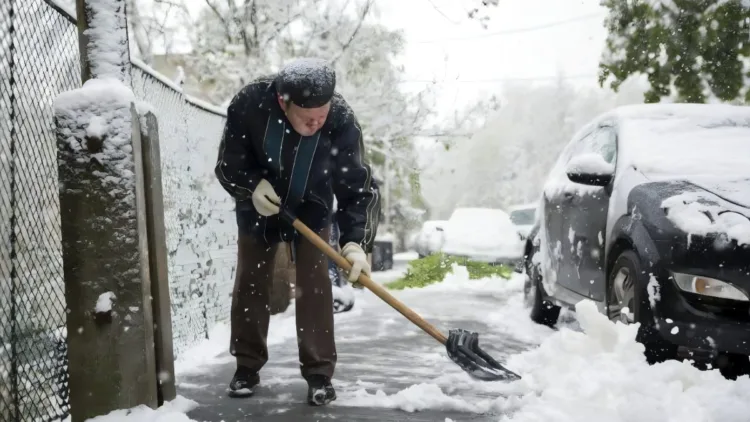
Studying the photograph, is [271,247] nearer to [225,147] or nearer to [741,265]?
[225,147]

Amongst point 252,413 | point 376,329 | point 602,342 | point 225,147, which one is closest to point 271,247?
point 225,147

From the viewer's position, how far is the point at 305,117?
346 cm

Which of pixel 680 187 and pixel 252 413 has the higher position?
pixel 680 187

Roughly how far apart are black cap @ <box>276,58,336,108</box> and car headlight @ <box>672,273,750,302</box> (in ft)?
6.05

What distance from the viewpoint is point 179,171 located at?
4.83m

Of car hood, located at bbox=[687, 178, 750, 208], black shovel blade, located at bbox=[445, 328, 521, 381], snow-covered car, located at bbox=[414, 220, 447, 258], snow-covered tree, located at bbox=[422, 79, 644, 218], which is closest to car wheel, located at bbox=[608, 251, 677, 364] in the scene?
car hood, located at bbox=[687, 178, 750, 208]

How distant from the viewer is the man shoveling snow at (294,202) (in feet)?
11.8

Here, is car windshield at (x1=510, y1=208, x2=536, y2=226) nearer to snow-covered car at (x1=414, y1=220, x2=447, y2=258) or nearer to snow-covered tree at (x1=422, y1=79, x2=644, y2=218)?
snow-covered car at (x1=414, y1=220, x2=447, y2=258)

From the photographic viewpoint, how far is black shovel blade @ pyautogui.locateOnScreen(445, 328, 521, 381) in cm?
356

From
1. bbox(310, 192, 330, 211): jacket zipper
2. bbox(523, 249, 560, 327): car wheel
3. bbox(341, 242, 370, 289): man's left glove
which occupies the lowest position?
bbox(523, 249, 560, 327): car wheel

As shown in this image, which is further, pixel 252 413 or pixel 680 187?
pixel 680 187

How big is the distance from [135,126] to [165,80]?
1.63 metres

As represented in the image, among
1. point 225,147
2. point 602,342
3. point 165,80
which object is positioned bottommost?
point 602,342

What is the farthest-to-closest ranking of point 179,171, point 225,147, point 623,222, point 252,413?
point 179,171 → point 623,222 → point 225,147 → point 252,413
